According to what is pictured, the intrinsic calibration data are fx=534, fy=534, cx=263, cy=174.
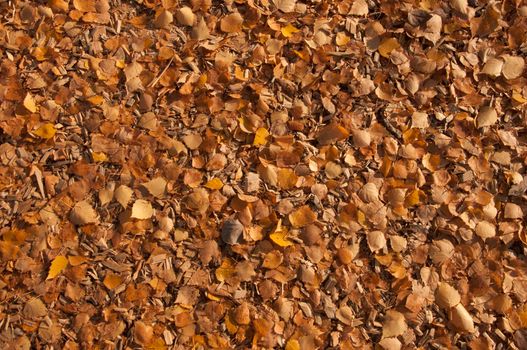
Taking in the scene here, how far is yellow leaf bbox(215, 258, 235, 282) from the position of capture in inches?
53.0

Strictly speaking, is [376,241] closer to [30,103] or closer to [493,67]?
[493,67]

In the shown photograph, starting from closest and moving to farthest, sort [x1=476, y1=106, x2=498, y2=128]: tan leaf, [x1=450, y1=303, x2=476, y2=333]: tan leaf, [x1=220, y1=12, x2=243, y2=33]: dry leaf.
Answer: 1. [x1=450, y1=303, x2=476, y2=333]: tan leaf
2. [x1=476, y1=106, x2=498, y2=128]: tan leaf
3. [x1=220, y1=12, x2=243, y2=33]: dry leaf

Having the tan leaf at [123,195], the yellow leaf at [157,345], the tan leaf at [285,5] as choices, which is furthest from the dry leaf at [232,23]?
the yellow leaf at [157,345]

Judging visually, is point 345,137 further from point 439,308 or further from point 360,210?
point 439,308

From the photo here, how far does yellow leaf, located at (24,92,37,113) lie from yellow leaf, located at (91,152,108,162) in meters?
0.22

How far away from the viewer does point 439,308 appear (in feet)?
4.34

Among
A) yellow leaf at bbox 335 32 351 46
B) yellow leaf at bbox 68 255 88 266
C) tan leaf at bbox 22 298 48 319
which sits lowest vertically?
tan leaf at bbox 22 298 48 319

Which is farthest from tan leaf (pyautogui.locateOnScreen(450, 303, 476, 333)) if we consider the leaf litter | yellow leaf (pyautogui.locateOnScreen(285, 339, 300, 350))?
yellow leaf (pyautogui.locateOnScreen(285, 339, 300, 350))

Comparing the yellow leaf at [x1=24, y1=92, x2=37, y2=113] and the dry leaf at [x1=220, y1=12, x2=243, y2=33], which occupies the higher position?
the dry leaf at [x1=220, y1=12, x2=243, y2=33]

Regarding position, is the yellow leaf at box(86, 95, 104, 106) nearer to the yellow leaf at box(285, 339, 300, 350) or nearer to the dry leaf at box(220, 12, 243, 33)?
the dry leaf at box(220, 12, 243, 33)

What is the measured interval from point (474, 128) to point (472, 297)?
1.45ft

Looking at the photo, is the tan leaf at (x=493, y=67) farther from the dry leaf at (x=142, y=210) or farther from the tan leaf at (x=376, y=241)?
the dry leaf at (x=142, y=210)

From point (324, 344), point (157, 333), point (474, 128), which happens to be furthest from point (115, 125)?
point (474, 128)

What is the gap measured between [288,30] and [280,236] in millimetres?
592
